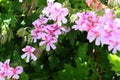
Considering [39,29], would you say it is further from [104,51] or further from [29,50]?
[104,51]

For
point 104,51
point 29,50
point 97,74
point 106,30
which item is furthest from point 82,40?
point 106,30

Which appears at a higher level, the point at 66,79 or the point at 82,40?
the point at 82,40

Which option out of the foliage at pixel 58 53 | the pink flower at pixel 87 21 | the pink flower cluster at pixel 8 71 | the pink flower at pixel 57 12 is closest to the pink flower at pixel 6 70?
the pink flower cluster at pixel 8 71

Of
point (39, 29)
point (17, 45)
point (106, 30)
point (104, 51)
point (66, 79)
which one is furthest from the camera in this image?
point (17, 45)

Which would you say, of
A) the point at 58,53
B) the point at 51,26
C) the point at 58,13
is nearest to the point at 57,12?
the point at 58,13

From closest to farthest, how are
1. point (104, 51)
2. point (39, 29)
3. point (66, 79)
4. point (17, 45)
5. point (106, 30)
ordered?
1. point (106, 30)
2. point (39, 29)
3. point (66, 79)
4. point (104, 51)
5. point (17, 45)

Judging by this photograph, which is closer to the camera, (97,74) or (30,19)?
(97,74)

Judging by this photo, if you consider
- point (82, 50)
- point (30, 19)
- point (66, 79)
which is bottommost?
point (66, 79)
